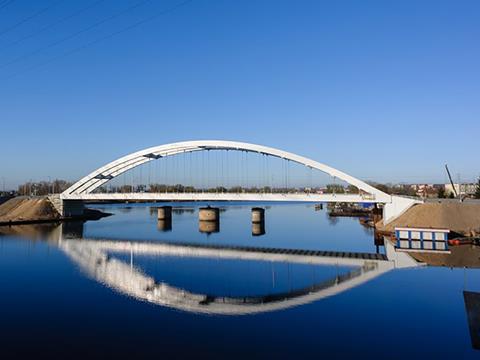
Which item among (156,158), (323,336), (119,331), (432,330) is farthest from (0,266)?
(156,158)

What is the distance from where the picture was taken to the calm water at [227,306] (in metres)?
8.52

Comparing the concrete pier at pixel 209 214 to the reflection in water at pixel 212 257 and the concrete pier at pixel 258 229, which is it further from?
the reflection in water at pixel 212 257

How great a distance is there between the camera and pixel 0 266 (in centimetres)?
1784

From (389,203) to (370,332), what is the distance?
2078 centimetres

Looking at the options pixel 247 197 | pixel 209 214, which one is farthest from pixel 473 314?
pixel 209 214

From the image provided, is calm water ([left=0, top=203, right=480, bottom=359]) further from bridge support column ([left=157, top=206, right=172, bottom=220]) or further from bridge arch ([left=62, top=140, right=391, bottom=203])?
bridge support column ([left=157, top=206, right=172, bottom=220])

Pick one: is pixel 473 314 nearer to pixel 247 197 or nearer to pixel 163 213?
pixel 247 197

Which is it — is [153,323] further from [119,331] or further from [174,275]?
[174,275]

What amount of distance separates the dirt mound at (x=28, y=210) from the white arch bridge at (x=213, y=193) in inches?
69.6

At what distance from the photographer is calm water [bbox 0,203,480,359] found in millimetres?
8523

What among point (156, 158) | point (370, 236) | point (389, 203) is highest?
point (156, 158)

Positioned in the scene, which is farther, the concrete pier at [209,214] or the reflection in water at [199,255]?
the concrete pier at [209,214]

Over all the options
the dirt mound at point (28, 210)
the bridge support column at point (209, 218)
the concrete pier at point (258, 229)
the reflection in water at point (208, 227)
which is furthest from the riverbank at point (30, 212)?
the concrete pier at point (258, 229)

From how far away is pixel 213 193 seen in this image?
117 feet
